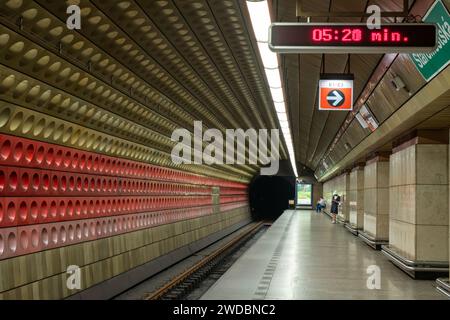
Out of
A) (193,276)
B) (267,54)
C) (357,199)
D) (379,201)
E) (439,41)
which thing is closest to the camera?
(439,41)

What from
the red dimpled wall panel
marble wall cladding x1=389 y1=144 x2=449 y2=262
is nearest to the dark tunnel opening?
the red dimpled wall panel

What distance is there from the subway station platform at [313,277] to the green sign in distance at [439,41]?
3.06m

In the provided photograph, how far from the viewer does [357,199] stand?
19062 millimetres

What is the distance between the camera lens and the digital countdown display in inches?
221

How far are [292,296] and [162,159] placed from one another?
7960 mm

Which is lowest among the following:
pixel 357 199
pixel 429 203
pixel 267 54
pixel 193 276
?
pixel 193 276

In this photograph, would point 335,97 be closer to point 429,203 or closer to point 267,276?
point 429,203

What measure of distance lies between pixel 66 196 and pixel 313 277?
4.05 meters

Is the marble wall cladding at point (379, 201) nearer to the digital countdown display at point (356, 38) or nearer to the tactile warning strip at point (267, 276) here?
the tactile warning strip at point (267, 276)

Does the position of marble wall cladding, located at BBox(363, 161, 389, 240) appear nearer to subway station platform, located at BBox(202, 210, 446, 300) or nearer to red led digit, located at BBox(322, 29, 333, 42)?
subway station platform, located at BBox(202, 210, 446, 300)

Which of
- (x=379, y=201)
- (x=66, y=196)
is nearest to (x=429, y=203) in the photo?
(x=379, y=201)

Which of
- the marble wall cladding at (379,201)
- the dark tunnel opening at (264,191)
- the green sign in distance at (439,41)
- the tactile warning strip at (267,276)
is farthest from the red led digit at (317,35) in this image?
the dark tunnel opening at (264,191)

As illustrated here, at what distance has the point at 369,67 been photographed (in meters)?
9.84
